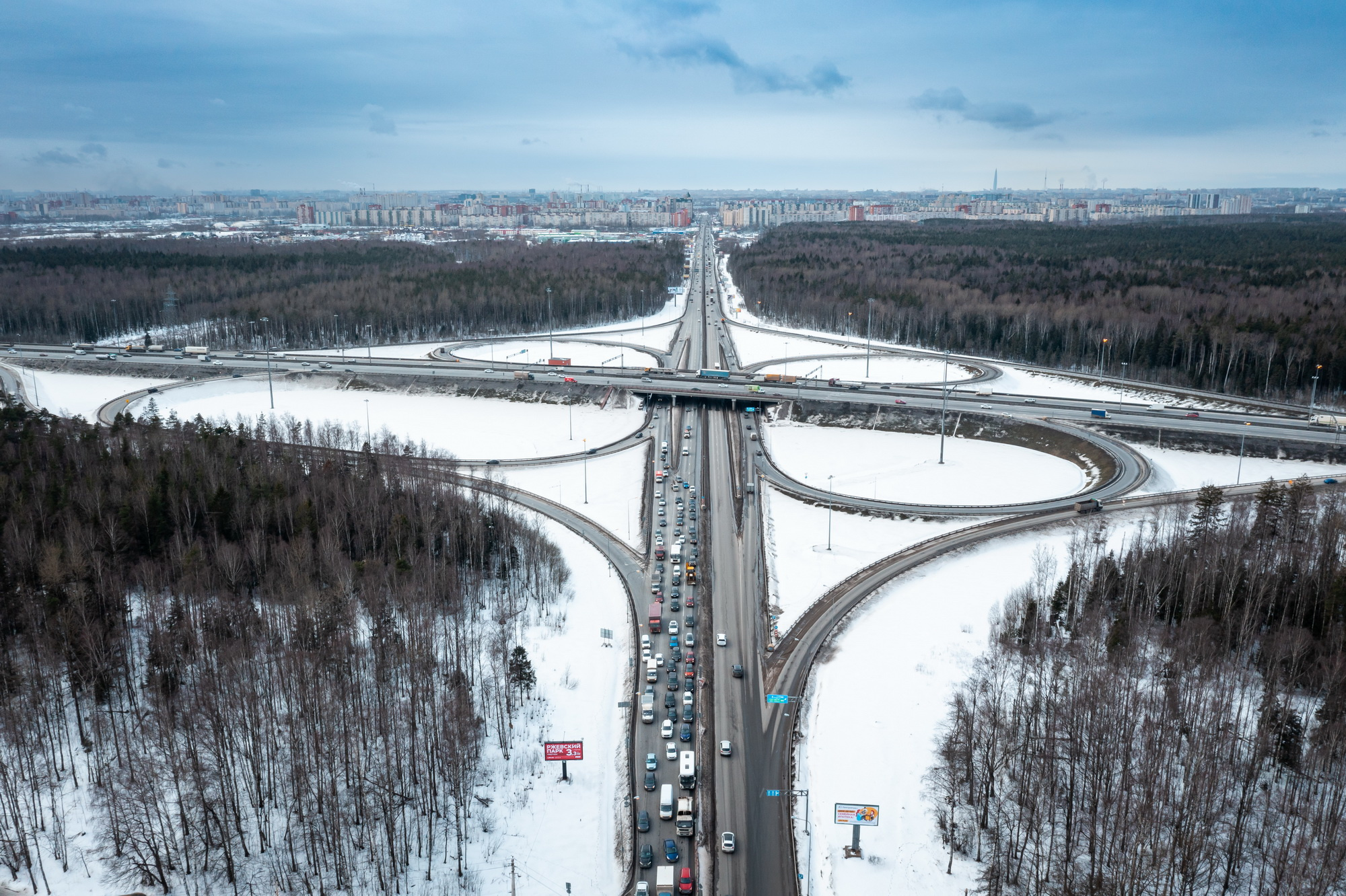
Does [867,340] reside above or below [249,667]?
above

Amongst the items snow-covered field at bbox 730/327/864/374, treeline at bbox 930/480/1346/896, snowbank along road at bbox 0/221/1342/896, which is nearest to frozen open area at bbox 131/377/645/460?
snowbank along road at bbox 0/221/1342/896

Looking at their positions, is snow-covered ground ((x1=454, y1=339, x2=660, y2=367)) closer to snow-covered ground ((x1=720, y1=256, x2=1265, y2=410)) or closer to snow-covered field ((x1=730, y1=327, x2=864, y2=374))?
snow-covered field ((x1=730, y1=327, x2=864, y2=374))

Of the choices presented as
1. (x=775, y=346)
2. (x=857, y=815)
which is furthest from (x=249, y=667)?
(x=775, y=346)

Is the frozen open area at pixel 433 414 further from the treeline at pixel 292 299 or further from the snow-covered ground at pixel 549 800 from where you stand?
the snow-covered ground at pixel 549 800

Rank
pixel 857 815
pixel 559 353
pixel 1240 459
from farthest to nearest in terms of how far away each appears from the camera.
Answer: pixel 559 353, pixel 1240 459, pixel 857 815

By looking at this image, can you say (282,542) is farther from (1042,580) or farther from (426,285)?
(426,285)

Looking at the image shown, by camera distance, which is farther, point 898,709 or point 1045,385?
point 1045,385

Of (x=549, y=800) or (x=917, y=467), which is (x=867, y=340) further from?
(x=549, y=800)
